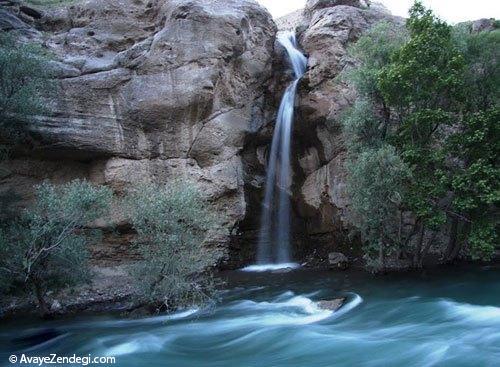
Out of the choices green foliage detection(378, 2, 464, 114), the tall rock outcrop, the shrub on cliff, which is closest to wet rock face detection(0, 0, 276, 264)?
the tall rock outcrop

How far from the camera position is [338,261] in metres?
23.9

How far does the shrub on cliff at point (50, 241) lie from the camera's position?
586 inches

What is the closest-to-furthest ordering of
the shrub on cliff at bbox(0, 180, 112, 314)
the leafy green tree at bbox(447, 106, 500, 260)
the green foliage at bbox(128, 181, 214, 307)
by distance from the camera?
1. the shrub on cliff at bbox(0, 180, 112, 314)
2. the green foliage at bbox(128, 181, 214, 307)
3. the leafy green tree at bbox(447, 106, 500, 260)

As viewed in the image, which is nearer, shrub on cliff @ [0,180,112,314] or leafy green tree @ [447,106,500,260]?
shrub on cliff @ [0,180,112,314]

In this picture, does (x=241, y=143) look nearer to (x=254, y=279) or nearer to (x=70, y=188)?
(x=254, y=279)

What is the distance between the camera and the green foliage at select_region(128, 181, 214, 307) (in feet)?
49.6

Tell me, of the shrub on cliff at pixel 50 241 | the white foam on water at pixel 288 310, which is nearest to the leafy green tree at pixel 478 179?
the white foam on water at pixel 288 310

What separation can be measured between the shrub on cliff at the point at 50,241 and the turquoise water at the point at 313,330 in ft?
5.84

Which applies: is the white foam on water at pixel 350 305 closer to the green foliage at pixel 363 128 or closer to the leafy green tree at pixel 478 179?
the leafy green tree at pixel 478 179

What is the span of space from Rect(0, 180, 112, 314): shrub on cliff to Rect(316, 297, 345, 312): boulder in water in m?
8.26

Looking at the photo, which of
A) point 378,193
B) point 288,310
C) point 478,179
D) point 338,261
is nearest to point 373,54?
point 378,193

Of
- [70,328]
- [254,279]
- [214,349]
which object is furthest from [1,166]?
[214,349]

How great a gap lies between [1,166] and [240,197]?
11.5 meters

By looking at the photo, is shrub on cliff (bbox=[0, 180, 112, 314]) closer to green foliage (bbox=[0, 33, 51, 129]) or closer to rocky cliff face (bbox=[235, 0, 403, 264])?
green foliage (bbox=[0, 33, 51, 129])
